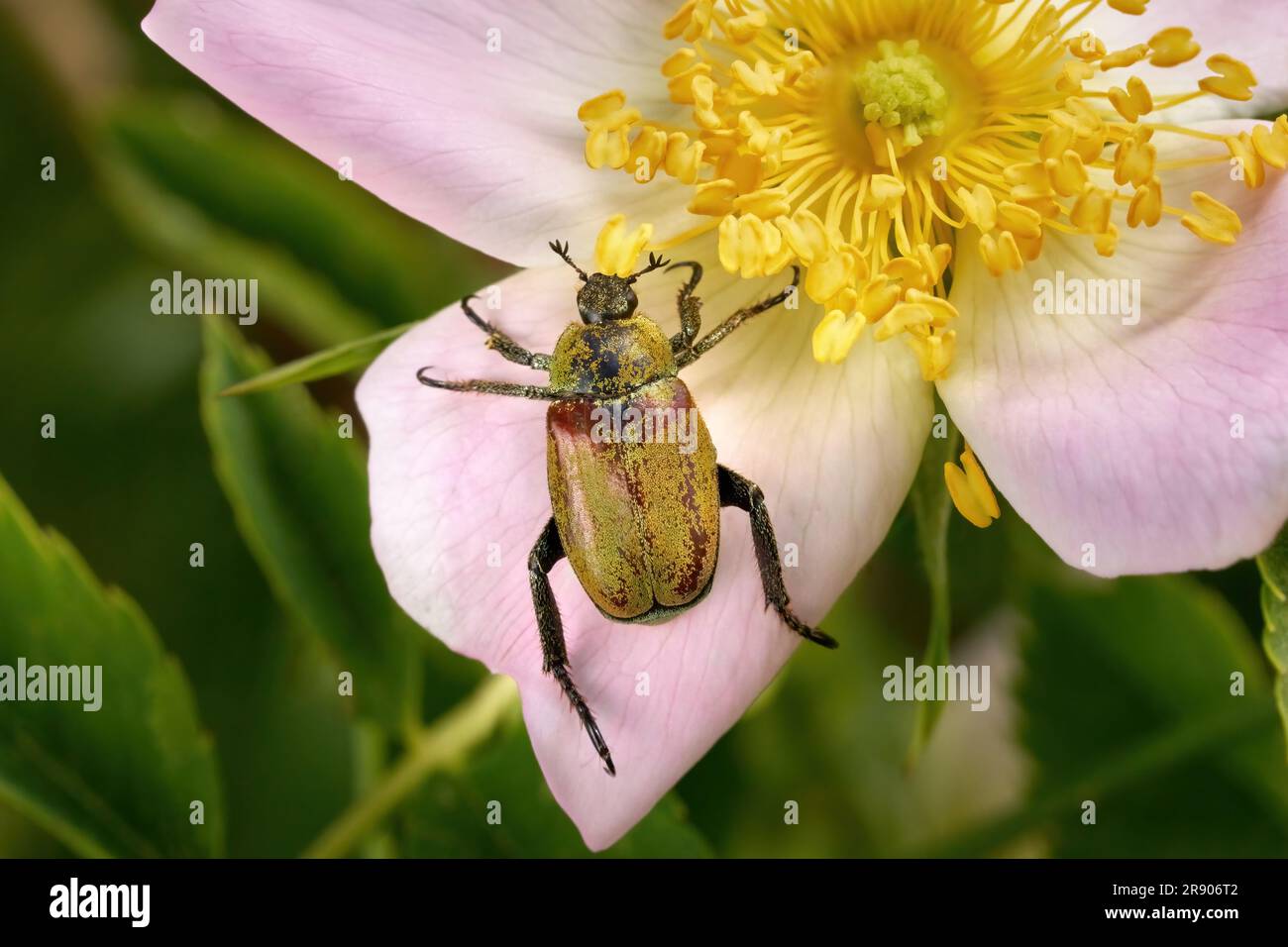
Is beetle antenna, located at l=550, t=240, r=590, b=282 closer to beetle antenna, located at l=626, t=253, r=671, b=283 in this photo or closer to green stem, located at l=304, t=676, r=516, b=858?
beetle antenna, located at l=626, t=253, r=671, b=283

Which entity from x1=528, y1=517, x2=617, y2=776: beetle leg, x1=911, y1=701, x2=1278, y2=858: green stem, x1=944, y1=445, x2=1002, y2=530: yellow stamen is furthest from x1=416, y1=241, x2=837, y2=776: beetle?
x1=911, y1=701, x2=1278, y2=858: green stem

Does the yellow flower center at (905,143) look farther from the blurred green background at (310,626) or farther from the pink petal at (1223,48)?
the blurred green background at (310,626)

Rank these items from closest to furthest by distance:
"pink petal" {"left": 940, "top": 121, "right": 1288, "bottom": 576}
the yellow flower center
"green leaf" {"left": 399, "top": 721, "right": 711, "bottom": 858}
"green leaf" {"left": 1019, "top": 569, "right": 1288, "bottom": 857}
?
"pink petal" {"left": 940, "top": 121, "right": 1288, "bottom": 576} < the yellow flower center < "green leaf" {"left": 399, "top": 721, "right": 711, "bottom": 858} < "green leaf" {"left": 1019, "top": 569, "right": 1288, "bottom": 857}

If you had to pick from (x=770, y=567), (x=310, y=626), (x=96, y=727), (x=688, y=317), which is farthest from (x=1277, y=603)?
(x=96, y=727)

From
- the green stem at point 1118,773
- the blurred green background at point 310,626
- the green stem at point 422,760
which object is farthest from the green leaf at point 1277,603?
the green stem at point 422,760
